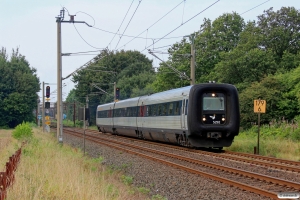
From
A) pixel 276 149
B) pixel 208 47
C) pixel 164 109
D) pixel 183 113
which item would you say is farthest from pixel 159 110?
pixel 208 47

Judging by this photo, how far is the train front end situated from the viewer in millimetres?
23109

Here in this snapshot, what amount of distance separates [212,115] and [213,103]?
0.54 meters

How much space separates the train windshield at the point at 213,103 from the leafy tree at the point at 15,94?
5217 cm

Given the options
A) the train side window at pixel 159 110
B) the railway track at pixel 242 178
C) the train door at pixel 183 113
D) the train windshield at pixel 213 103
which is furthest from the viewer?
the train side window at pixel 159 110

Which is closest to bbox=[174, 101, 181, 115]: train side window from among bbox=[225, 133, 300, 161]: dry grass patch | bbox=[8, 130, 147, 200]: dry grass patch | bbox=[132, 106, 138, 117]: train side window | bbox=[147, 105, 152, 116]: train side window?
bbox=[225, 133, 300, 161]: dry grass patch

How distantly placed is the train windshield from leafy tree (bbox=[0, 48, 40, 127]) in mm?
52169

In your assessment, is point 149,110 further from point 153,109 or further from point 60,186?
point 60,186

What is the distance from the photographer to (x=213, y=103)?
23.7m

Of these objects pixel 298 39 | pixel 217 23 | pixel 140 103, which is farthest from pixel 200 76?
pixel 140 103

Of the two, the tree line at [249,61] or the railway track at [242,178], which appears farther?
the tree line at [249,61]

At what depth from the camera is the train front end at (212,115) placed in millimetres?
23109

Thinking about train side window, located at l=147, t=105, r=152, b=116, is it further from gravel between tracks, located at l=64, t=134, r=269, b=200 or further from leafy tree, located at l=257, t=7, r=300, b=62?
leafy tree, located at l=257, t=7, r=300, b=62

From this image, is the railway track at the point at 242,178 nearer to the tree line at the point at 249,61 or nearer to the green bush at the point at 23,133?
the green bush at the point at 23,133

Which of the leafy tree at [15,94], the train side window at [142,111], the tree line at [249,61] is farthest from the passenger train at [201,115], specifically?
the leafy tree at [15,94]
